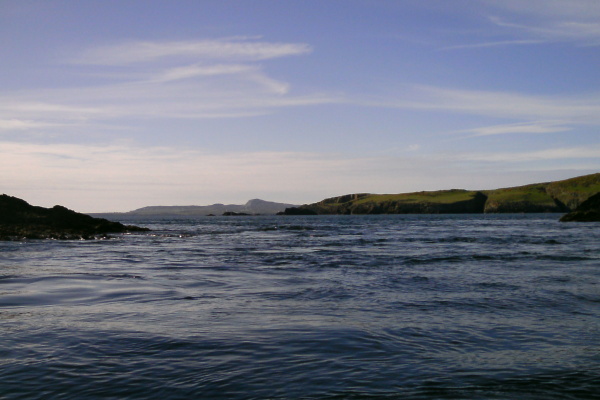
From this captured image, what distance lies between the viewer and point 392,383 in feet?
22.7

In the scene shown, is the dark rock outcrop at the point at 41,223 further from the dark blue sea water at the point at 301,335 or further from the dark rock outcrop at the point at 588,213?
the dark rock outcrop at the point at 588,213

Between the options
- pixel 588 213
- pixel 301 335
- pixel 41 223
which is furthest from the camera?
pixel 588 213

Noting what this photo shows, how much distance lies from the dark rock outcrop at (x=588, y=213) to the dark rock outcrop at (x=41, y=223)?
65211mm

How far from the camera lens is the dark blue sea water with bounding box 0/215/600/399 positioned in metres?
6.83

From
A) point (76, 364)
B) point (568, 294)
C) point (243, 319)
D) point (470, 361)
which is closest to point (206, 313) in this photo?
point (243, 319)

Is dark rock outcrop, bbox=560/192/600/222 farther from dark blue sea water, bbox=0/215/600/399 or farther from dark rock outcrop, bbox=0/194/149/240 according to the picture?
dark rock outcrop, bbox=0/194/149/240

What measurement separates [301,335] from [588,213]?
260 feet

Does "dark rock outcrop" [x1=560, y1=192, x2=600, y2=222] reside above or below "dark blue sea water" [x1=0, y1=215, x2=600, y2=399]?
above

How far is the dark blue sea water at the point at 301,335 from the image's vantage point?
6832mm

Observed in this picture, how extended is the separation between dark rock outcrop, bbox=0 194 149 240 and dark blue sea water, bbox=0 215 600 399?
26469mm

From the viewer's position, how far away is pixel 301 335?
9.52 metres

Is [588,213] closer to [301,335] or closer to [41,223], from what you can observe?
[41,223]

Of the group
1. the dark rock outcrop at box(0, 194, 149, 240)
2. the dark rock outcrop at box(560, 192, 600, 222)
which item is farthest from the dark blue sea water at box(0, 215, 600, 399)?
the dark rock outcrop at box(560, 192, 600, 222)

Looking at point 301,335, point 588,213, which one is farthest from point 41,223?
point 588,213
